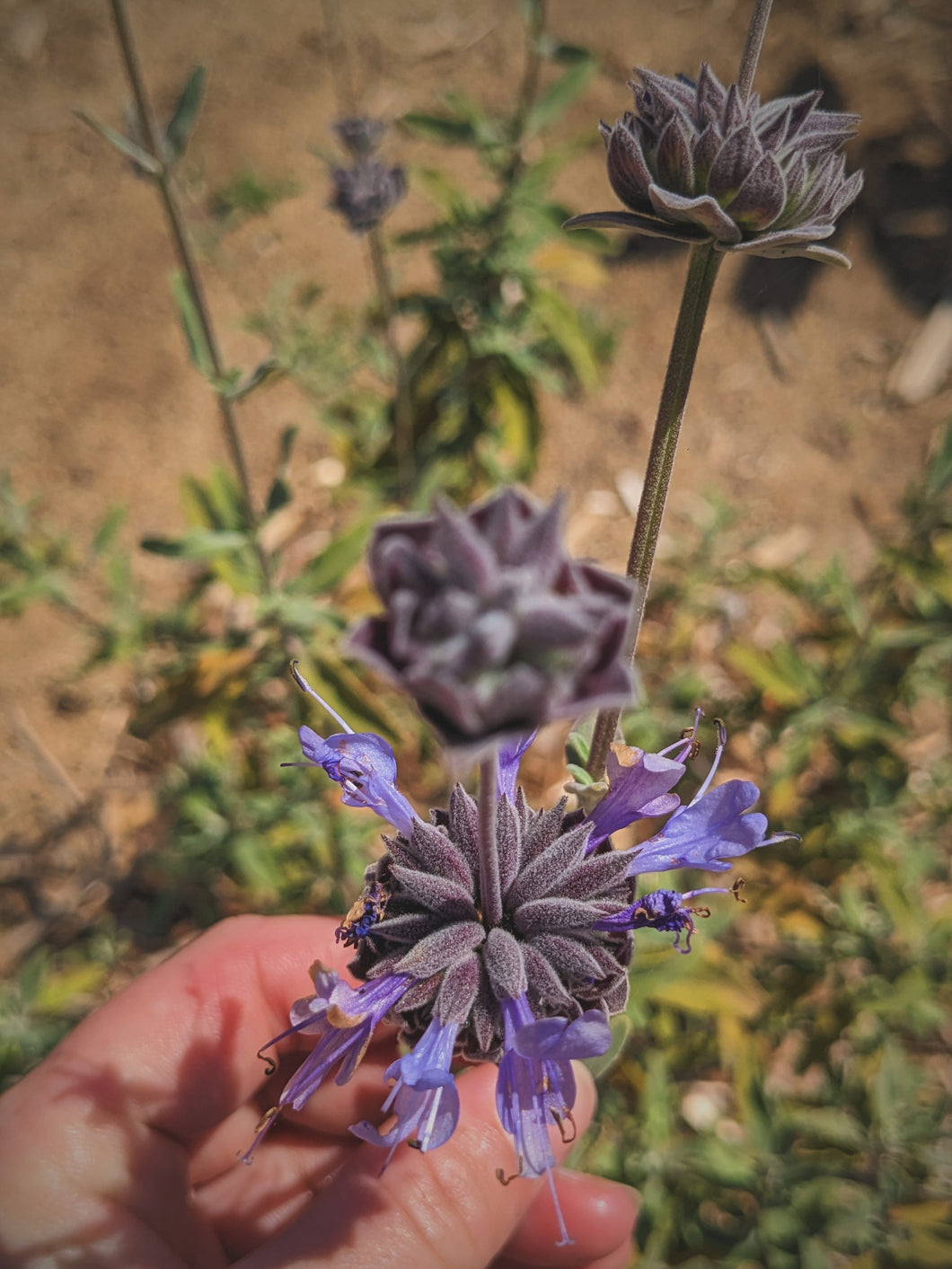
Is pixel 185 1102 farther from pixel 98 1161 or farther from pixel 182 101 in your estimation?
pixel 182 101

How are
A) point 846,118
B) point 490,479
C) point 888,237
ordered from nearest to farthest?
point 846,118 → point 490,479 → point 888,237

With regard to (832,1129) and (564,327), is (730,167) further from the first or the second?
(832,1129)

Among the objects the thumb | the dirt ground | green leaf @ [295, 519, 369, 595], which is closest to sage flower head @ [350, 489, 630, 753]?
the thumb

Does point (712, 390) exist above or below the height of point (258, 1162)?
above

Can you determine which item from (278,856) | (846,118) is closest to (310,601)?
(278,856)

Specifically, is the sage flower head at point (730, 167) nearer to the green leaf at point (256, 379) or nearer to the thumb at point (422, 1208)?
the green leaf at point (256, 379)

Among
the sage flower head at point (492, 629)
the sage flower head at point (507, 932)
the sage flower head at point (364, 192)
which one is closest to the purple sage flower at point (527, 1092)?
the sage flower head at point (507, 932)
